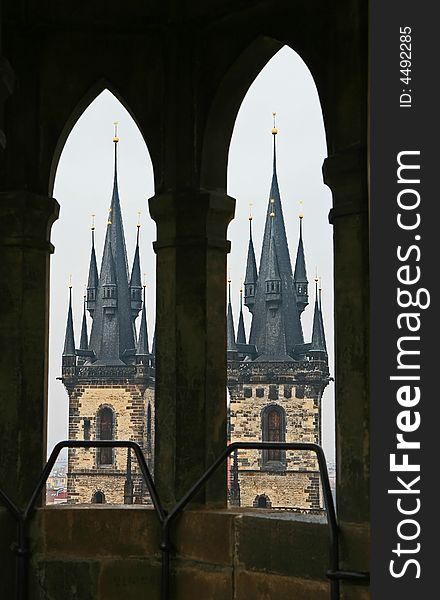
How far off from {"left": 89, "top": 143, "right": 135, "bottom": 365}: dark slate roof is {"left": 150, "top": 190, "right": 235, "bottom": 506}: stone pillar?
57.4 meters

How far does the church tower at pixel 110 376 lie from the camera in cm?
6431

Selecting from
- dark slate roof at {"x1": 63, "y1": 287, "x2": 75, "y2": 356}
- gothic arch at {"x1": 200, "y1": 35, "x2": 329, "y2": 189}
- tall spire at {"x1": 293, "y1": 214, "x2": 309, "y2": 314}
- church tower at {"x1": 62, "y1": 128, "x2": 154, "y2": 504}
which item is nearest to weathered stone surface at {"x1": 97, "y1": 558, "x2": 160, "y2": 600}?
gothic arch at {"x1": 200, "y1": 35, "x2": 329, "y2": 189}

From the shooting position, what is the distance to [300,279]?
65000mm

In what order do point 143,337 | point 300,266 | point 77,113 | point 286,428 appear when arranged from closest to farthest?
point 77,113 → point 300,266 → point 286,428 → point 143,337

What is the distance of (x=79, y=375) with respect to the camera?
223 feet

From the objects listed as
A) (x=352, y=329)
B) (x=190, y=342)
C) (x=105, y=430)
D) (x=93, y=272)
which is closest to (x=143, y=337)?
(x=93, y=272)

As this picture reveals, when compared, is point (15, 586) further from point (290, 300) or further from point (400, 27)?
point (290, 300)

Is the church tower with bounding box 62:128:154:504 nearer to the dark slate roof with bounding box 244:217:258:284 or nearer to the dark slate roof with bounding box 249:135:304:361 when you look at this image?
the dark slate roof with bounding box 244:217:258:284

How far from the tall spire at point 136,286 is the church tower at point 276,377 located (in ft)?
18.1

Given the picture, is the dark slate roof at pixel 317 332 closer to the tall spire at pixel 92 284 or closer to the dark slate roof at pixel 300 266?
the dark slate roof at pixel 300 266

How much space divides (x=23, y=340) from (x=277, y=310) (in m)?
58.0

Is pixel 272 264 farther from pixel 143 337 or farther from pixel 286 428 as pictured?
pixel 286 428

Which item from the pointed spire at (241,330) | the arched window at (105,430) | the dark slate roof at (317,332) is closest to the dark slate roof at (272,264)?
the pointed spire at (241,330)

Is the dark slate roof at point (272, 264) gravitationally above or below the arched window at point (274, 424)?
above
